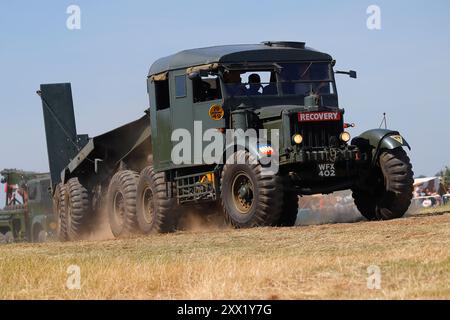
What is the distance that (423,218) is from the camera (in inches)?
643

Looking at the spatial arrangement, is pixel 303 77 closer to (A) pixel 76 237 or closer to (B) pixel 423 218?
(B) pixel 423 218

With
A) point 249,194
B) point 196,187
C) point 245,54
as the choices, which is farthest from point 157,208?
point 245,54

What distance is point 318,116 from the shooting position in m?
16.8

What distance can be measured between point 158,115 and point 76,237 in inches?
186

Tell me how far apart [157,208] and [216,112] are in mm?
2604

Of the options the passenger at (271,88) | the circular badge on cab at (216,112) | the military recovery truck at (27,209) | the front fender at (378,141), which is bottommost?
the military recovery truck at (27,209)

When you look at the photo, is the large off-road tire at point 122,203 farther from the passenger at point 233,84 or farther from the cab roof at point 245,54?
the passenger at point 233,84

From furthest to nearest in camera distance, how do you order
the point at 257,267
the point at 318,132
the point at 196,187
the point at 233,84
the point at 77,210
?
the point at 77,210, the point at 196,187, the point at 233,84, the point at 318,132, the point at 257,267

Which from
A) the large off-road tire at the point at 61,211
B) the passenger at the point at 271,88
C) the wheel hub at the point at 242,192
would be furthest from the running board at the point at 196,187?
the large off-road tire at the point at 61,211

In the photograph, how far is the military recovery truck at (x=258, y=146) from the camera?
658 inches

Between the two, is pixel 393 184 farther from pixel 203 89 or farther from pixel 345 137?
pixel 203 89

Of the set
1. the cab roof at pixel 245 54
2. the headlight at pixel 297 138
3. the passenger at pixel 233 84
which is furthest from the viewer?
the cab roof at pixel 245 54

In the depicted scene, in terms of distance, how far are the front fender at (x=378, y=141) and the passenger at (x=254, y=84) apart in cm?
182
